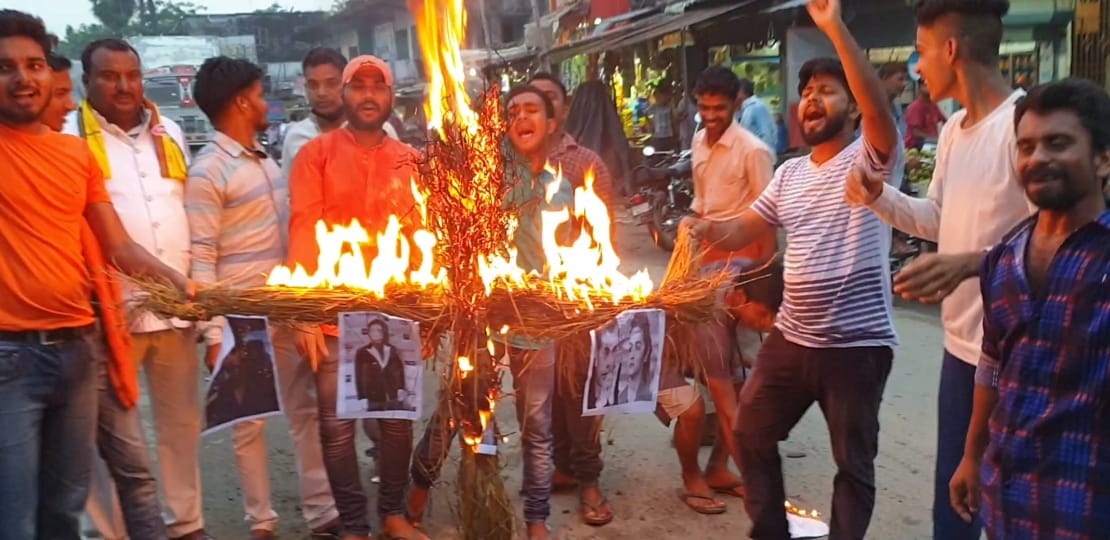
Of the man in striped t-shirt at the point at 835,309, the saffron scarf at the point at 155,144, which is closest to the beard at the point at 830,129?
the man in striped t-shirt at the point at 835,309

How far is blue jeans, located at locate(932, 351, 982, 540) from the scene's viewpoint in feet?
9.06

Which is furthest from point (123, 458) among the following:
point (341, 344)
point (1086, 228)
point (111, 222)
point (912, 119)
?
point (912, 119)

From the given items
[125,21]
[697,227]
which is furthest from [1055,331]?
[125,21]

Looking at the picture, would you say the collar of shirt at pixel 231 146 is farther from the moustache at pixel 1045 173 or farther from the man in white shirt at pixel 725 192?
the moustache at pixel 1045 173

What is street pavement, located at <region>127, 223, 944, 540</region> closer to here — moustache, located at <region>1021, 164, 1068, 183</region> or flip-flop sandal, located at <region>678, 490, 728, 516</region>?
flip-flop sandal, located at <region>678, 490, 728, 516</region>

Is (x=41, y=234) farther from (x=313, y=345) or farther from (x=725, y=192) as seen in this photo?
(x=725, y=192)

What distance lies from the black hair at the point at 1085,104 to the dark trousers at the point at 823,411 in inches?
47.6

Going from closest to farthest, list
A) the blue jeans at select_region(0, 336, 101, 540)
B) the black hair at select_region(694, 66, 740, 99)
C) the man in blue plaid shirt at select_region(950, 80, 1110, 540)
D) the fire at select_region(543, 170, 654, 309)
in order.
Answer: the man in blue plaid shirt at select_region(950, 80, 1110, 540) < the fire at select_region(543, 170, 654, 309) < the blue jeans at select_region(0, 336, 101, 540) < the black hair at select_region(694, 66, 740, 99)

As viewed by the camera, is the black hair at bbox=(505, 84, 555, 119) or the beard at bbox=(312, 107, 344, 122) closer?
the black hair at bbox=(505, 84, 555, 119)

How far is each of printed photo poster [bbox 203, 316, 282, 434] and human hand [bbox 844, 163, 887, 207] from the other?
6.27 feet

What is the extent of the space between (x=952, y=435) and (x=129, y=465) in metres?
2.95

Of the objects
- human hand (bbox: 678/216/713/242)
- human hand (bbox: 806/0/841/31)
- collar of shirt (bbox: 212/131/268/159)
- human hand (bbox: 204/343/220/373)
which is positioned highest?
human hand (bbox: 806/0/841/31)

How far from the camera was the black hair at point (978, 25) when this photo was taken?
8.79ft

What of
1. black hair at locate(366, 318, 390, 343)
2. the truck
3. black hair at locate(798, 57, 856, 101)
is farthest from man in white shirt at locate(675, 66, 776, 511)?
the truck
